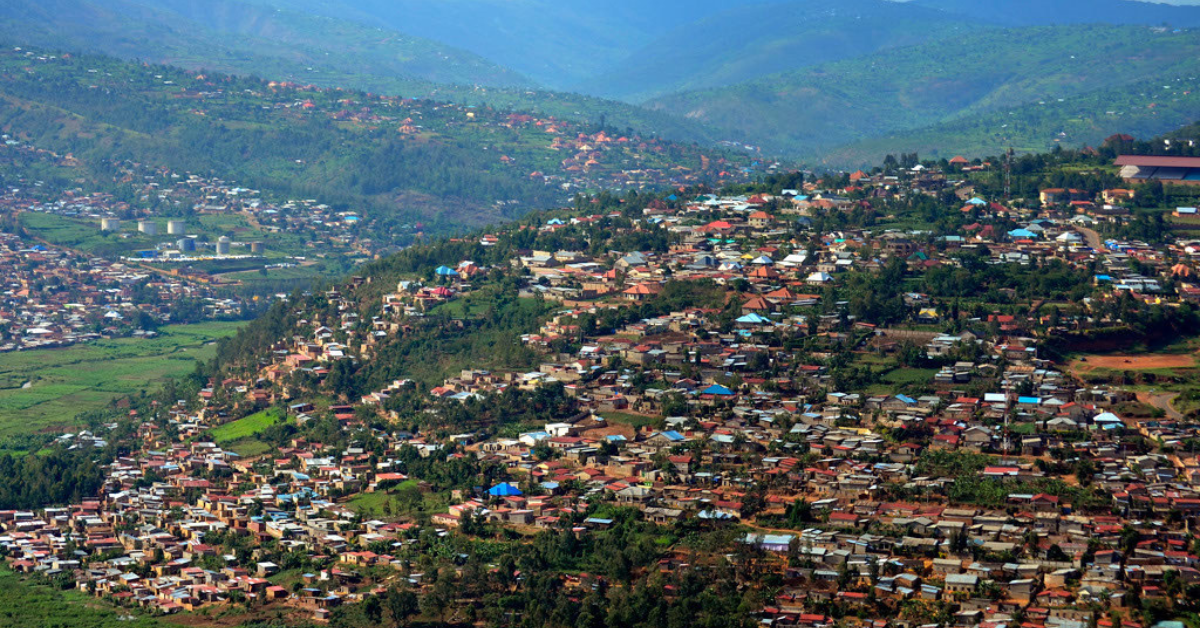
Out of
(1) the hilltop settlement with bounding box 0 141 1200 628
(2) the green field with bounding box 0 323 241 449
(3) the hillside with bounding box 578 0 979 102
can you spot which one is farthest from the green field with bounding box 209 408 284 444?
(3) the hillside with bounding box 578 0 979 102

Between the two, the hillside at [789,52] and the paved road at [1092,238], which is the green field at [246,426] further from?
the hillside at [789,52]

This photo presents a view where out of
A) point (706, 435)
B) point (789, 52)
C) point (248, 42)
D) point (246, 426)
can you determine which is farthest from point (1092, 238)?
point (789, 52)

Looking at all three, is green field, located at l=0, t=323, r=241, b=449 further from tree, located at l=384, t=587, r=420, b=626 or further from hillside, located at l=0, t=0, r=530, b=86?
hillside, located at l=0, t=0, r=530, b=86

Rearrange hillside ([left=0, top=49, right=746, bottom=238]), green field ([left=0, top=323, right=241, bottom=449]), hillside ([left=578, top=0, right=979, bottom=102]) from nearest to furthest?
green field ([left=0, top=323, right=241, bottom=449]), hillside ([left=0, top=49, right=746, bottom=238]), hillside ([left=578, top=0, right=979, bottom=102])

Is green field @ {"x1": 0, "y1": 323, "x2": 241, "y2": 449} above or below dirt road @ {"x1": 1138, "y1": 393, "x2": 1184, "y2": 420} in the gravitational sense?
below

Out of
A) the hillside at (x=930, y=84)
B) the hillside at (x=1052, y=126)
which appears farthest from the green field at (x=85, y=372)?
the hillside at (x=930, y=84)

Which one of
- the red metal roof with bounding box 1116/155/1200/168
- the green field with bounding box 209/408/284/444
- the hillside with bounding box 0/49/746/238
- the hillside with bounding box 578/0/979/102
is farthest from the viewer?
the hillside with bounding box 578/0/979/102

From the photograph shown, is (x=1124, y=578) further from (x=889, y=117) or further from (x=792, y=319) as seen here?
(x=889, y=117)
